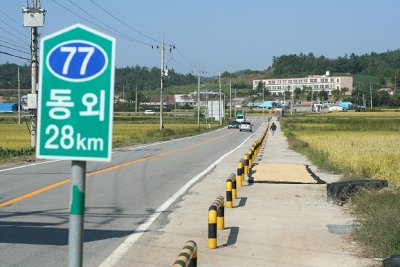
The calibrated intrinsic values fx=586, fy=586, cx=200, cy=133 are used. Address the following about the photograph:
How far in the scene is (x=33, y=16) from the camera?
27141 millimetres

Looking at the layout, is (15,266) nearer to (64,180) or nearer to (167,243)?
(167,243)

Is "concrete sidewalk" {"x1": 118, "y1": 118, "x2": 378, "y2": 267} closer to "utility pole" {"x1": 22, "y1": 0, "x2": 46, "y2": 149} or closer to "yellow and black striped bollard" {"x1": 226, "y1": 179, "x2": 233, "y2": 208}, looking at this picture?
"yellow and black striped bollard" {"x1": 226, "y1": 179, "x2": 233, "y2": 208}

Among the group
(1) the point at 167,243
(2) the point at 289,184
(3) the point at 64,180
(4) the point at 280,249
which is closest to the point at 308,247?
(4) the point at 280,249

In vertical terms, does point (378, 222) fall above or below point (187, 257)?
below

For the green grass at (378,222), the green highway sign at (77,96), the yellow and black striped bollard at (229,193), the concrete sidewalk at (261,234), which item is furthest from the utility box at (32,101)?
the green highway sign at (77,96)

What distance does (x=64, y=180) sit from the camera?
16391 millimetres

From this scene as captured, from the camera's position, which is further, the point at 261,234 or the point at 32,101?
the point at 32,101

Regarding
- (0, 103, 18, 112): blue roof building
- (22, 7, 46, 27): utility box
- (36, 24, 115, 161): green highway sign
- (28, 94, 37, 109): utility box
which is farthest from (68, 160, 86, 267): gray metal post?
(0, 103, 18, 112): blue roof building

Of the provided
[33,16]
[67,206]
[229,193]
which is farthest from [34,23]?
[229,193]

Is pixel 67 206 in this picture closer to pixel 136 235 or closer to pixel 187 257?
pixel 136 235

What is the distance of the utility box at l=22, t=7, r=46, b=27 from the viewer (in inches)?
1065

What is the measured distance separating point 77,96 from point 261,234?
6.61 metres

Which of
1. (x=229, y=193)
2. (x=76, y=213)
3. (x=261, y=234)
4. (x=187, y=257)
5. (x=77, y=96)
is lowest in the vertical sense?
(x=261, y=234)

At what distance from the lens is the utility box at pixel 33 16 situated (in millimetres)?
27062
